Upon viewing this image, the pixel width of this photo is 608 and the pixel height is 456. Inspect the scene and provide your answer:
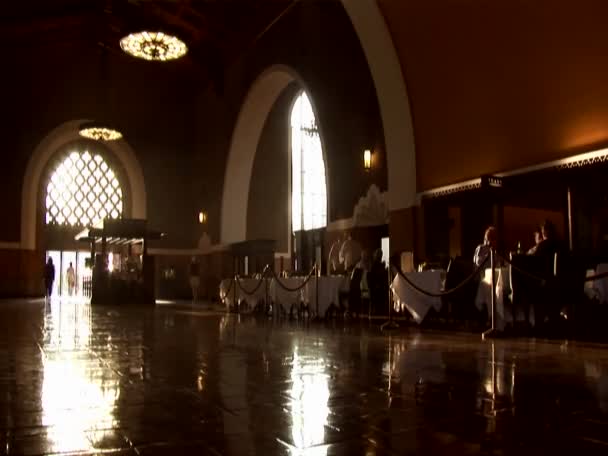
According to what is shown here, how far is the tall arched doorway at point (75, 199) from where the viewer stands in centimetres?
2228

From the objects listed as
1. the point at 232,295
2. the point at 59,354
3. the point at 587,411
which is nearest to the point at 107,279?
the point at 232,295

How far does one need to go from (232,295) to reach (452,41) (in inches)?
271

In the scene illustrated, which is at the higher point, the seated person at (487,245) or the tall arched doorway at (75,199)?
the tall arched doorway at (75,199)

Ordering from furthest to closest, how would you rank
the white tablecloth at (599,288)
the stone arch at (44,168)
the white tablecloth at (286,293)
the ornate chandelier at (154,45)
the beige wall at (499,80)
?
the stone arch at (44,168)
the ornate chandelier at (154,45)
the white tablecloth at (286,293)
the beige wall at (499,80)
the white tablecloth at (599,288)

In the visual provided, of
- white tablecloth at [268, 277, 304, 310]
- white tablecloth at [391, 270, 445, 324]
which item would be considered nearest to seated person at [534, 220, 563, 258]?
white tablecloth at [391, 270, 445, 324]

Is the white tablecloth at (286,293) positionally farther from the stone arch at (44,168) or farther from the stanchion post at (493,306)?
the stone arch at (44,168)

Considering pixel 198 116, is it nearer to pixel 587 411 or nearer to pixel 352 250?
pixel 352 250

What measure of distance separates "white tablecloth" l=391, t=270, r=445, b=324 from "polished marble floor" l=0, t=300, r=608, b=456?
2.23 m

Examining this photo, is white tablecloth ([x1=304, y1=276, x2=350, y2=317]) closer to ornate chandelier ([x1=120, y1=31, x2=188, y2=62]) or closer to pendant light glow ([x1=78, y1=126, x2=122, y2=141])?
ornate chandelier ([x1=120, y1=31, x2=188, y2=62])

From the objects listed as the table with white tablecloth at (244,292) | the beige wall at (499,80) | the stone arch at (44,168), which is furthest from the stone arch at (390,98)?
the stone arch at (44,168)

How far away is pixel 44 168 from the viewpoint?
71.7ft

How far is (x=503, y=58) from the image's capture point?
28.5 feet

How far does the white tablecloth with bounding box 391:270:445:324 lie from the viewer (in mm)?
7742

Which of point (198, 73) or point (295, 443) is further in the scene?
point (198, 73)
